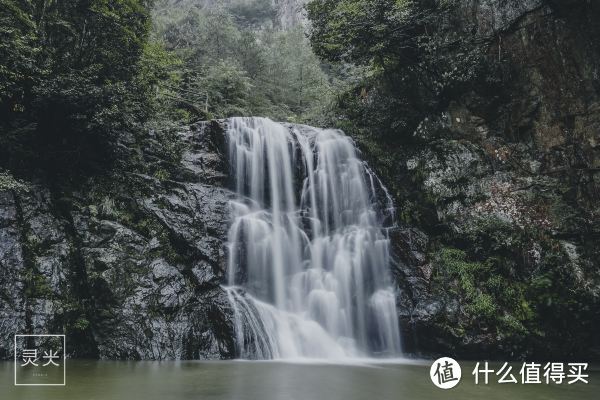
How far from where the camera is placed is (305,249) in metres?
11.5

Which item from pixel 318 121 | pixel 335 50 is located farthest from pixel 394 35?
pixel 318 121

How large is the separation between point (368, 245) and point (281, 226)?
2338 mm

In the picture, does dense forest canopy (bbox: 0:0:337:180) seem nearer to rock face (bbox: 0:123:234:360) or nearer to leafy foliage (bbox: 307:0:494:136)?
rock face (bbox: 0:123:234:360)

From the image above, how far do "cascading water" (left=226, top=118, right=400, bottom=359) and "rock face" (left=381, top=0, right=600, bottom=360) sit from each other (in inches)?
31.2

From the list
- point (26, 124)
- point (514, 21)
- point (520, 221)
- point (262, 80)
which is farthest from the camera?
point (262, 80)

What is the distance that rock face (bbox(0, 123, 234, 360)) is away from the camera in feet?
28.5

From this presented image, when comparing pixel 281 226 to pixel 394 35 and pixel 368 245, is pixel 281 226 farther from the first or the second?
pixel 394 35

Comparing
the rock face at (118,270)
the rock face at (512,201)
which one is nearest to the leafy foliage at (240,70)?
the rock face at (512,201)

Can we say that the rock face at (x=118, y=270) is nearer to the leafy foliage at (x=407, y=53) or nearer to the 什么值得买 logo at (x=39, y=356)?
the 什么值得买 logo at (x=39, y=356)

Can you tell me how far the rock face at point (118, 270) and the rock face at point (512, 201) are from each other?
4769 millimetres

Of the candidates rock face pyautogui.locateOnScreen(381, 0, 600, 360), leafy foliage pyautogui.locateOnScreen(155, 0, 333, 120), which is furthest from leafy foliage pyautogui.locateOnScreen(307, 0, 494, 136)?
leafy foliage pyautogui.locateOnScreen(155, 0, 333, 120)

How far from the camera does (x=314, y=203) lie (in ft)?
41.1

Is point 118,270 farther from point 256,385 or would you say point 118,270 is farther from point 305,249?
point 256,385

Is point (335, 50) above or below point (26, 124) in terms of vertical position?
above
